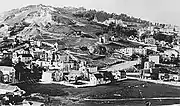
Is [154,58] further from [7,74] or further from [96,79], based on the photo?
[7,74]

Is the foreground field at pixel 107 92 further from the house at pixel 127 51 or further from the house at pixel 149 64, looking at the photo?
the house at pixel 127 51

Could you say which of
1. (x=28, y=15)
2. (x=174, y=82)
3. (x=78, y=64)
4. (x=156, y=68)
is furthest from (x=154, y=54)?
(x=28, y=15)

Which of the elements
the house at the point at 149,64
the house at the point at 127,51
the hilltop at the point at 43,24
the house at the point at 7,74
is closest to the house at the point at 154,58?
the house at the point at 149,64

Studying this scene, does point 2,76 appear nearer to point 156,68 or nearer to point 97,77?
point 97,77

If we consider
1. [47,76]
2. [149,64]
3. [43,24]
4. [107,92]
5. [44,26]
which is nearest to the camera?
[107,92]

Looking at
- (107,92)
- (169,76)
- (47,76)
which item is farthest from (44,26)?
(107,92)
